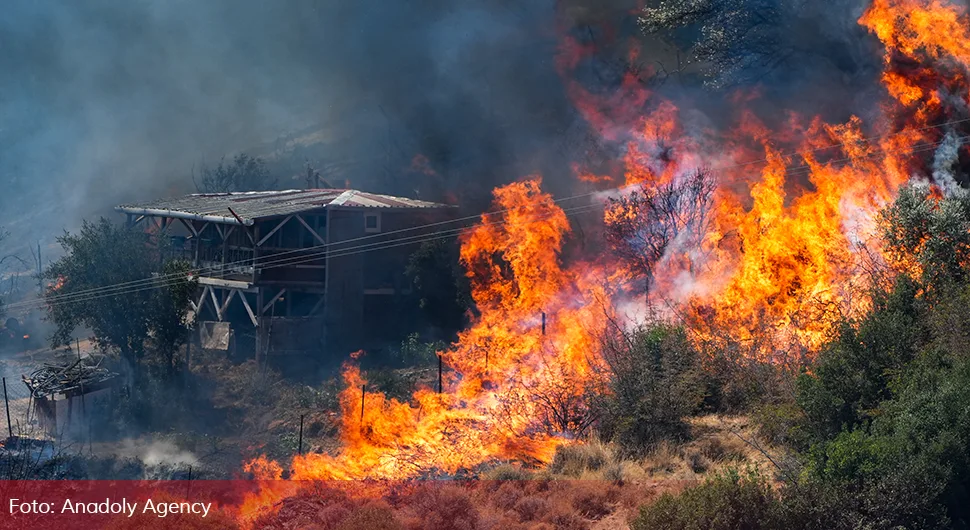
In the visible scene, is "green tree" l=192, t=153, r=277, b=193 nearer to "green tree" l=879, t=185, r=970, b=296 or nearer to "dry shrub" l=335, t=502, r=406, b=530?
"green tree" l=879, t=185, r=970, b=296

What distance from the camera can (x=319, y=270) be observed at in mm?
29094

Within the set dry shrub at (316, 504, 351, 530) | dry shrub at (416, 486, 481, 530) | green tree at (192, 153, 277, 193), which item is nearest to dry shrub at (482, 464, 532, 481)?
dry shrub at (416, 486, 481, 530)

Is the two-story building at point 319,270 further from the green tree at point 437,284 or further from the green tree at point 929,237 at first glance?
the green tree at point 929,237

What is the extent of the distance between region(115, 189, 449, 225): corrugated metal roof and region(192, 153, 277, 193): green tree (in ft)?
35.4

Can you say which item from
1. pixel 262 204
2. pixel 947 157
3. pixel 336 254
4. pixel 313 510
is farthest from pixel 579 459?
pixel 262 204

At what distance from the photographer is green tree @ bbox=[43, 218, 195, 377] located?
25.6 meters

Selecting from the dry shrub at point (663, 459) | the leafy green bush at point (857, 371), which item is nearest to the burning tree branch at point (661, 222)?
the dry shrub at point (663, 459)

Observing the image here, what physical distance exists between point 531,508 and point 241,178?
40.2 metres

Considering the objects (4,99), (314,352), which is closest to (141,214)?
(314,352)

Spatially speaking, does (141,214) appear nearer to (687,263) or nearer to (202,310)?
(202,310)

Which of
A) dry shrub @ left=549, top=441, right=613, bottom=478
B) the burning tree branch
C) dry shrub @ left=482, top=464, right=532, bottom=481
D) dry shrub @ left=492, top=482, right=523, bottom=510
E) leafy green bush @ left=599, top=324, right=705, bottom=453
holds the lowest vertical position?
dry shrub @ left=492, top=482, right=523, bottom=510

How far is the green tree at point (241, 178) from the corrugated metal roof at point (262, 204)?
10.8m

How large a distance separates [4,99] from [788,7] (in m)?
59.3

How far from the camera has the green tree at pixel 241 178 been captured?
158 ft
